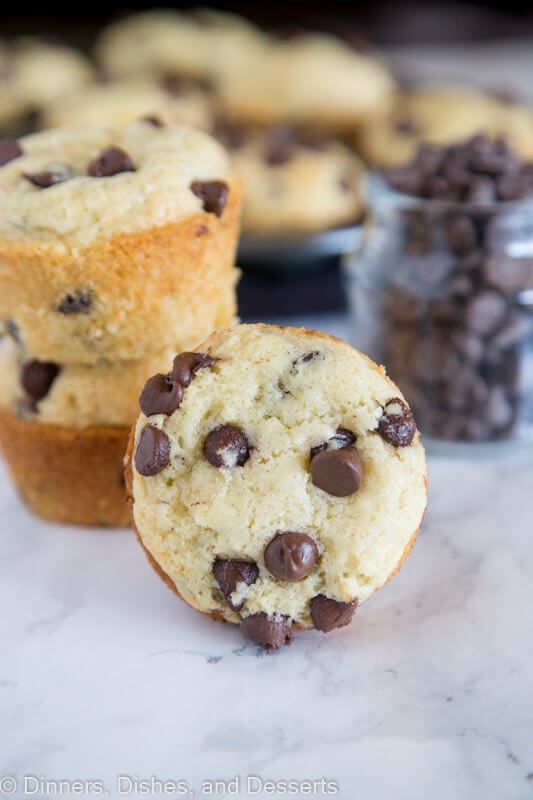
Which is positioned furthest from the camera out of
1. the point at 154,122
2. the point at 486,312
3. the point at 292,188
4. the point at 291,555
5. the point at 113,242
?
the point at 292,188

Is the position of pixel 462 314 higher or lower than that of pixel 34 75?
higher

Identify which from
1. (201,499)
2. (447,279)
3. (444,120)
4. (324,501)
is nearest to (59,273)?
(201,499)

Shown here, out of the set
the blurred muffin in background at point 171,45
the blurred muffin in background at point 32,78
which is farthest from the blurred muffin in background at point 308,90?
the blurred muffin in background at point 32,78

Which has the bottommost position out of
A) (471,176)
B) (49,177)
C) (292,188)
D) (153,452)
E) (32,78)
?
(32,78)

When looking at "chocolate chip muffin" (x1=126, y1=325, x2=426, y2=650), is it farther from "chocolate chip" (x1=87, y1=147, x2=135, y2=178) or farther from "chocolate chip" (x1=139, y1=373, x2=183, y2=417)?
"chocolate chip" (x1=87, y1=147, x2=135, y2=178)

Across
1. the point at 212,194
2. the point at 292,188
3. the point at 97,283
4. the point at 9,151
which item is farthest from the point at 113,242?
the point at 292,188

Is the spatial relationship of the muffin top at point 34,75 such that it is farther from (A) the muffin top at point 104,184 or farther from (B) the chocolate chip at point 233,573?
(B) the chocolate chip at point 233,573

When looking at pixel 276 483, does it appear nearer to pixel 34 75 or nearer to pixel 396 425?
pixel 396 425
